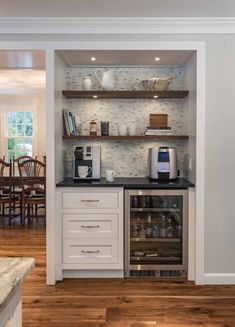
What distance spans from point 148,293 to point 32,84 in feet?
17.7

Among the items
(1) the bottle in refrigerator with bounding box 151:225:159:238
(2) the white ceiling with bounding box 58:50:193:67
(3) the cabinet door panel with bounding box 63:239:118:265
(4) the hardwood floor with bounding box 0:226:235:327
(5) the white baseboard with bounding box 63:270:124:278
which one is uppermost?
(2) the white ceiling with bounding box 58:50:193:67

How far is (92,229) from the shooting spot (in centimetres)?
356

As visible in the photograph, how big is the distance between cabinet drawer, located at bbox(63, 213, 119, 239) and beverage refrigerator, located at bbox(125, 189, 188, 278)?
0.45 feet

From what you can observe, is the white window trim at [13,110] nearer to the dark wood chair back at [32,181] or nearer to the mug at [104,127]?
the dark wood chair back at [32,181]

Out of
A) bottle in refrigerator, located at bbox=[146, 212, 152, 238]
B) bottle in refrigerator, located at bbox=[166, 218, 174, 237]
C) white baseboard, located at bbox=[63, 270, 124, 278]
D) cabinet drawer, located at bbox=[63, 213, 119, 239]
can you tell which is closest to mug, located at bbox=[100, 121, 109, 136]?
cabinet drawer, located at bbox=[63, 213, 119, 239]

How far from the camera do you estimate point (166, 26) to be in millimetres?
3402

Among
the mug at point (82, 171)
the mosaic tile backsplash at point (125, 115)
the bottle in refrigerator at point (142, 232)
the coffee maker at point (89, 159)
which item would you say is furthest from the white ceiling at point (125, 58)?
the bottle in refrigerator at point (142, 232)

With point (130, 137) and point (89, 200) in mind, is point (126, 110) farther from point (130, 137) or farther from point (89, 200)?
point (89, 200)

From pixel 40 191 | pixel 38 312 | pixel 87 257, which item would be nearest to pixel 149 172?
pixel 87 257

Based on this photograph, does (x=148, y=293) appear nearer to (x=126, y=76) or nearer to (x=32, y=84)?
(x=126, y=76)

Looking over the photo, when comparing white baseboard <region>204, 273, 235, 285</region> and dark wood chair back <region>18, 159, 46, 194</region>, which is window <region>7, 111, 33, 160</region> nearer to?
dark wood chair back <region>18, 159, 46, 194</region>

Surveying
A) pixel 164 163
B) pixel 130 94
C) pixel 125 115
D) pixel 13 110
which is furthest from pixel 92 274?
pixel 13 110

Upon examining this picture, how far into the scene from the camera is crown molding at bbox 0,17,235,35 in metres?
3.36

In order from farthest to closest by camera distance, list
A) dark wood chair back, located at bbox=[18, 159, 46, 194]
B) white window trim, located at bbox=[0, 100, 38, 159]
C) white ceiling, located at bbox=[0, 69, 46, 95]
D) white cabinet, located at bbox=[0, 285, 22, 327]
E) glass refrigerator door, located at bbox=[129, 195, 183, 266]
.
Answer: white window trim, located at bbox=[0, 100, 38, 159]
white ceiling, located at bbox=[0, 69, 46, 95]
dark wood chair back, located at bbox=[18, 159, 46, 194]
glass refrigerator door, located at bbox=[129, 195, 183, 266]
white cabinet, located at bbox=[0, 285, 22, 327]
